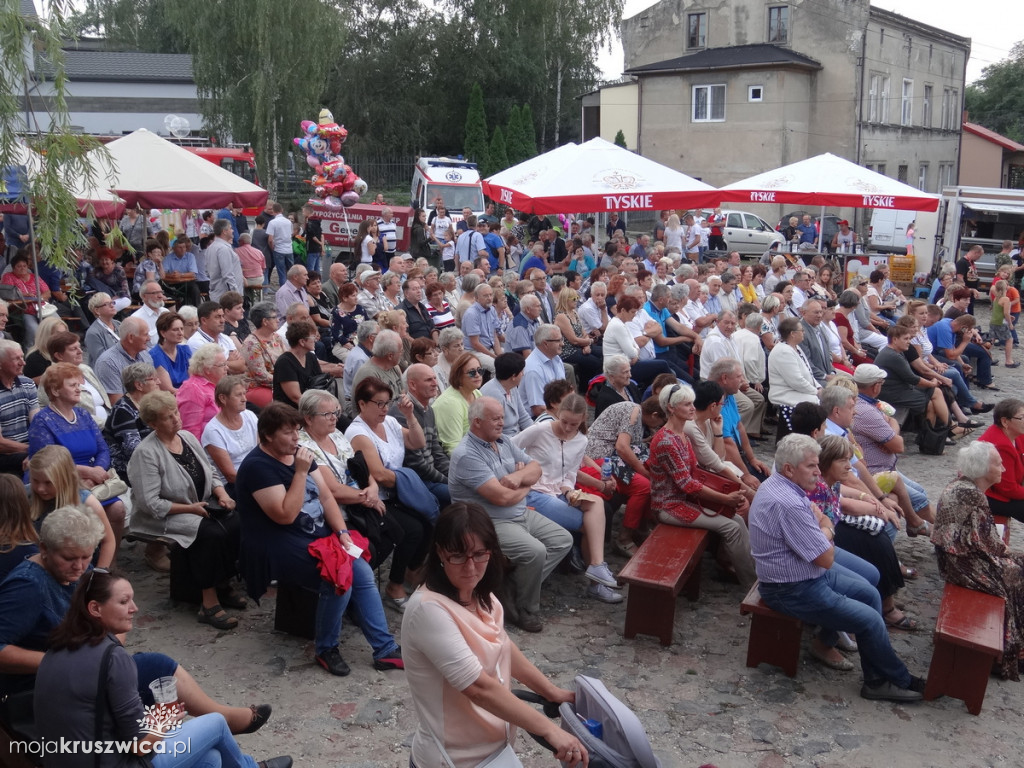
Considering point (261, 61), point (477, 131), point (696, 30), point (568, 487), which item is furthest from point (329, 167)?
point (696, 30)

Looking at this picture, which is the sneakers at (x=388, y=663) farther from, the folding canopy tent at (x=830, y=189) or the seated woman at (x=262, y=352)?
the folding canopy tent at (x=830, y=189)

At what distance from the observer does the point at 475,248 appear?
16.3 meters

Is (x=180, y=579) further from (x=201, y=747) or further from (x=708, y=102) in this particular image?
(x=708, y=102)

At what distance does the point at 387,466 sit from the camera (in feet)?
18.9

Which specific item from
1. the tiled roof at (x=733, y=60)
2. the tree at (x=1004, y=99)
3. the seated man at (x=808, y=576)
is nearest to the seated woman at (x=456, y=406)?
the seated man at (x=808, y=576)

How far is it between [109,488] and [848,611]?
14.2 feet

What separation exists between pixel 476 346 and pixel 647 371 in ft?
6.00

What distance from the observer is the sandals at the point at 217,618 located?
17.9 feet

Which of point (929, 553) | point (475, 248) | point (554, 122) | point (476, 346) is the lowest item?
point (929, 553)

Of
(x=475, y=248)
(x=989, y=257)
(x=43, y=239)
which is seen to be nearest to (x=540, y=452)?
(x=43, y=239)

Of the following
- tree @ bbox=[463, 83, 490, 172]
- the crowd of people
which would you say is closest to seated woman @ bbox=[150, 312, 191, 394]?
the crowd of people

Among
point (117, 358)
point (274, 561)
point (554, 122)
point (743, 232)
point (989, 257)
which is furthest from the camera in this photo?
point (554, 122)

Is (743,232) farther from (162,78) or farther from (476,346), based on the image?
(162,78)

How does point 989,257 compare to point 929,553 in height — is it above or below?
above
